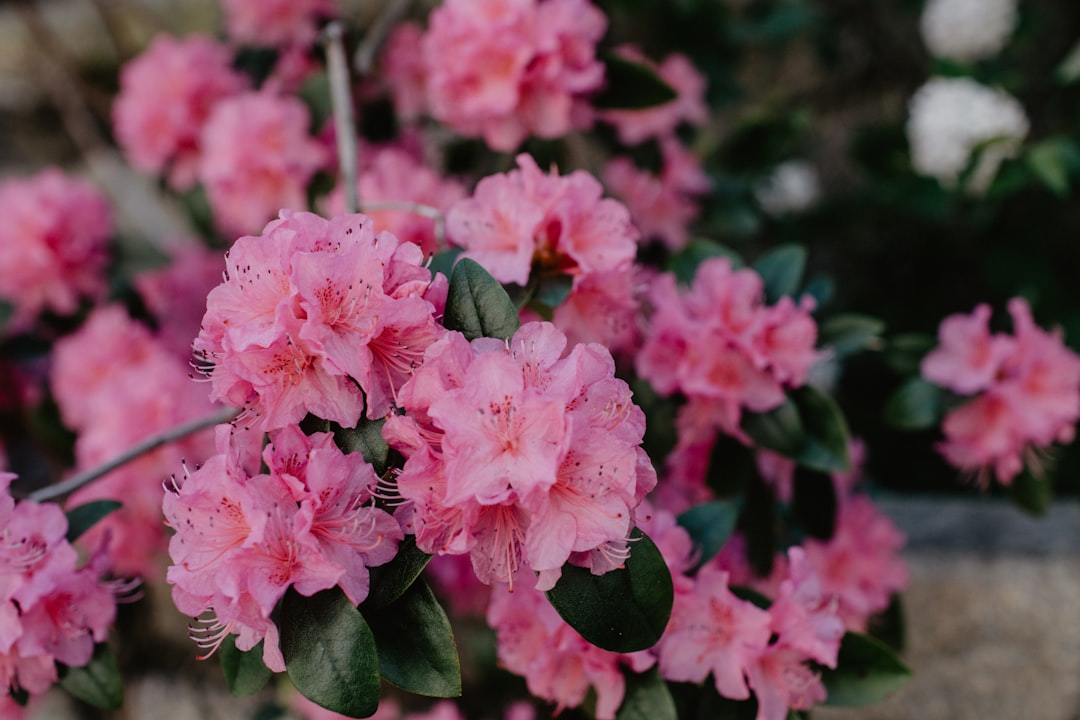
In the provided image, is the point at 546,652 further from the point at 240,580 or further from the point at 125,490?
the point at 125,490

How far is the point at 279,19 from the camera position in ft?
5.15

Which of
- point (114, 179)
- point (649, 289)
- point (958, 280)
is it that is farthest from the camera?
point (114, 179)

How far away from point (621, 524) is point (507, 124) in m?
0.71

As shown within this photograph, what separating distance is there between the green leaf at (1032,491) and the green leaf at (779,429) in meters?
0.46

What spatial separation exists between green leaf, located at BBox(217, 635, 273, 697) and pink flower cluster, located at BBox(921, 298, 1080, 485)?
95 cm

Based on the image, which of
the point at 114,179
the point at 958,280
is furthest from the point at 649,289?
the point at 114,179

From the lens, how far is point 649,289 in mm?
1071

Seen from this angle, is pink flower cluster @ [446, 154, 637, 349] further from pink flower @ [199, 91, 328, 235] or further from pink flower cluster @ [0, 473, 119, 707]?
pink flower @ [199, 91, 328, 235]

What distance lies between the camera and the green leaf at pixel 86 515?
0.94 meters

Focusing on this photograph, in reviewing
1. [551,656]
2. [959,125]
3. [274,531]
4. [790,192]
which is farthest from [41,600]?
[790,192]

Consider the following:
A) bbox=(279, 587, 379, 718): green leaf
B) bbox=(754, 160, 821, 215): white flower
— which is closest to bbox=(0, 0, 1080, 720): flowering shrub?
bbox=(279, 587, 379, 718): green leaf

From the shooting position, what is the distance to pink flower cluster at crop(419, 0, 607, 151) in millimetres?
1125

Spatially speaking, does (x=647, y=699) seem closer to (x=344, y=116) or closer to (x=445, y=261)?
(x=445, y=261)

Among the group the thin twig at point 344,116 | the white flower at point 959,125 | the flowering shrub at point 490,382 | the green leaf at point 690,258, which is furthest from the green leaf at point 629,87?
the white flower at point 959,125
